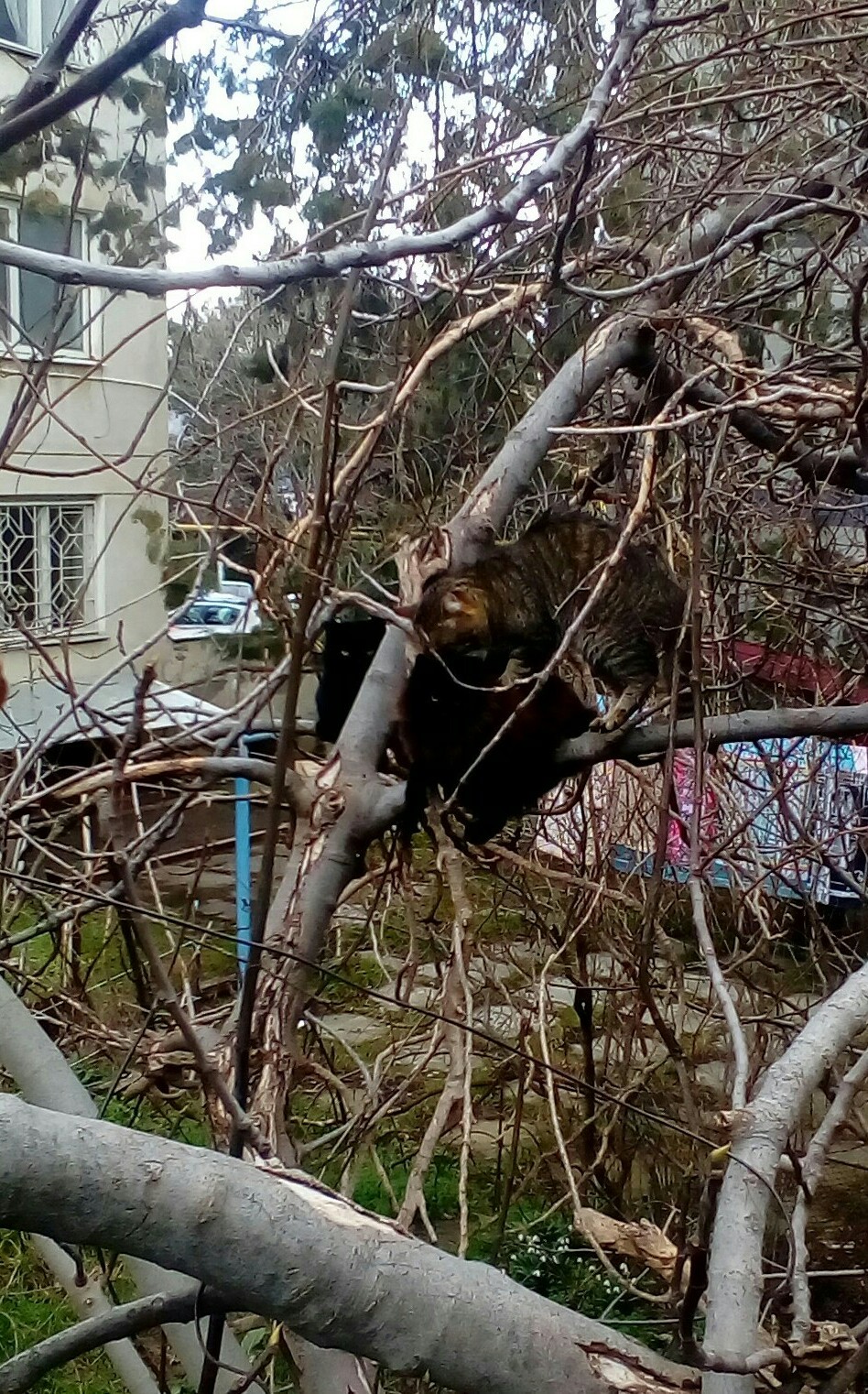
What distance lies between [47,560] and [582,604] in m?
2.98

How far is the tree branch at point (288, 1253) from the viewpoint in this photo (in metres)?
→ 0.81

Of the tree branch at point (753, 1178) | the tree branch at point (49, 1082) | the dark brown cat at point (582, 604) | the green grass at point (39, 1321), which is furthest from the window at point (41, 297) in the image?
the green grass at point (39, 1321)

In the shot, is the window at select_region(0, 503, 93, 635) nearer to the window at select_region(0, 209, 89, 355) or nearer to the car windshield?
the car windshield

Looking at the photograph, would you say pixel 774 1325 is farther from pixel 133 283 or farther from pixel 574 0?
pixel 574 0

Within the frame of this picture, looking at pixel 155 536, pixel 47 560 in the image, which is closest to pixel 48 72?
pixel 47 560

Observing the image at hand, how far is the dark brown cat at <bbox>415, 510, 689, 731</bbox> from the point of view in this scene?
9.68 ft

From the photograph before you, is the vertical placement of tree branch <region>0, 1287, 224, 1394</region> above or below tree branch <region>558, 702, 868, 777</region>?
below

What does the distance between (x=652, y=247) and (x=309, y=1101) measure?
10.6 ft

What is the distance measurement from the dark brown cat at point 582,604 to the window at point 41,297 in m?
1.12

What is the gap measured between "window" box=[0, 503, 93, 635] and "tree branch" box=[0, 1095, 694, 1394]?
6.58 feet

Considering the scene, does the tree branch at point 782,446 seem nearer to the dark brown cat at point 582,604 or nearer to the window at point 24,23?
the dark brown cat at point 582,604

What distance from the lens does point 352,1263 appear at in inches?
34.9

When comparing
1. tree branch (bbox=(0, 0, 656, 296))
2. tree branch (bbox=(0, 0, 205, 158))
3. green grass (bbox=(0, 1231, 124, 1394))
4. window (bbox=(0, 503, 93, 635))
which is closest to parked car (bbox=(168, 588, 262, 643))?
window (bbox=(0, 503, 93, 635))

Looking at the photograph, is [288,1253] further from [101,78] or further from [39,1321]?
[39,1321]
